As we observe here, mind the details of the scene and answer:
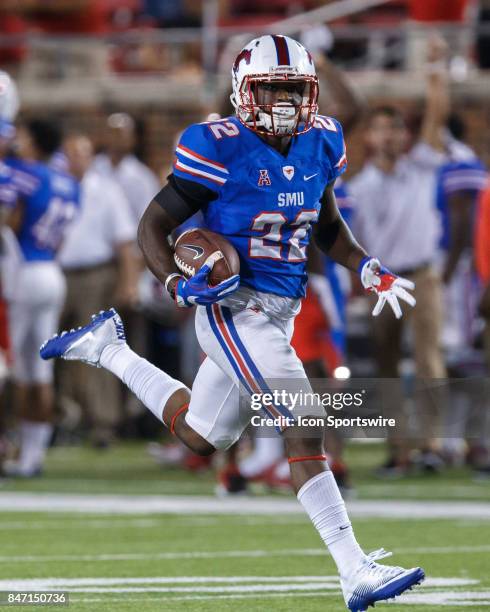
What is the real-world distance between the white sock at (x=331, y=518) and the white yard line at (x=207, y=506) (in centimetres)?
287

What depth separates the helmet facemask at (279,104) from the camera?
4.98 metres

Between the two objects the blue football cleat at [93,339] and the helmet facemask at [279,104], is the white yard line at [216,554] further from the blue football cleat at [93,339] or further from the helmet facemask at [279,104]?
the helmet facemask at [279,104]

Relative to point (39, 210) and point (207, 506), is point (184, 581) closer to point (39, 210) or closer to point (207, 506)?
point (207, 506)

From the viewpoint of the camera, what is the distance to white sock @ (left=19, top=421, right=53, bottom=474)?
375 inches

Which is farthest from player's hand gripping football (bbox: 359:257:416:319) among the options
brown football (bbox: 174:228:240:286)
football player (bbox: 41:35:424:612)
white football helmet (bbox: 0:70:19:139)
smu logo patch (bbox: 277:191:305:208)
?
white football helmet (bbox: 0:70:19:139)

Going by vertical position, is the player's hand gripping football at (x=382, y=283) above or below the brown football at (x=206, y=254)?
below

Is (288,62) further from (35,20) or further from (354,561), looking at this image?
(35,20)

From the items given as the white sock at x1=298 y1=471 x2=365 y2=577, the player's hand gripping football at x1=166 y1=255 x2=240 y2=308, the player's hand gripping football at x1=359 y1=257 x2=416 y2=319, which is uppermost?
the player's hand gripping football at x1=166 y1=255 x2=240 y2=308

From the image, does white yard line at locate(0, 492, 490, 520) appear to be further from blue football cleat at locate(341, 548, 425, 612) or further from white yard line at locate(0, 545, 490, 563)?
blue football cleat at locate(341, 548, 425, 612)

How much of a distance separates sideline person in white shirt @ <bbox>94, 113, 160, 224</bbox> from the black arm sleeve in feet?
22.3

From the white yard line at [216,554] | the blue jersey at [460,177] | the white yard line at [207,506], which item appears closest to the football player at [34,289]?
the white yard line at [207,506]

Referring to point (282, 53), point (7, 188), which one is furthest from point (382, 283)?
point (7, 188)

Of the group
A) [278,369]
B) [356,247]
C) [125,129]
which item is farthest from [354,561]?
[125,129]

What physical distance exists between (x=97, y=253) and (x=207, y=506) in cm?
379
